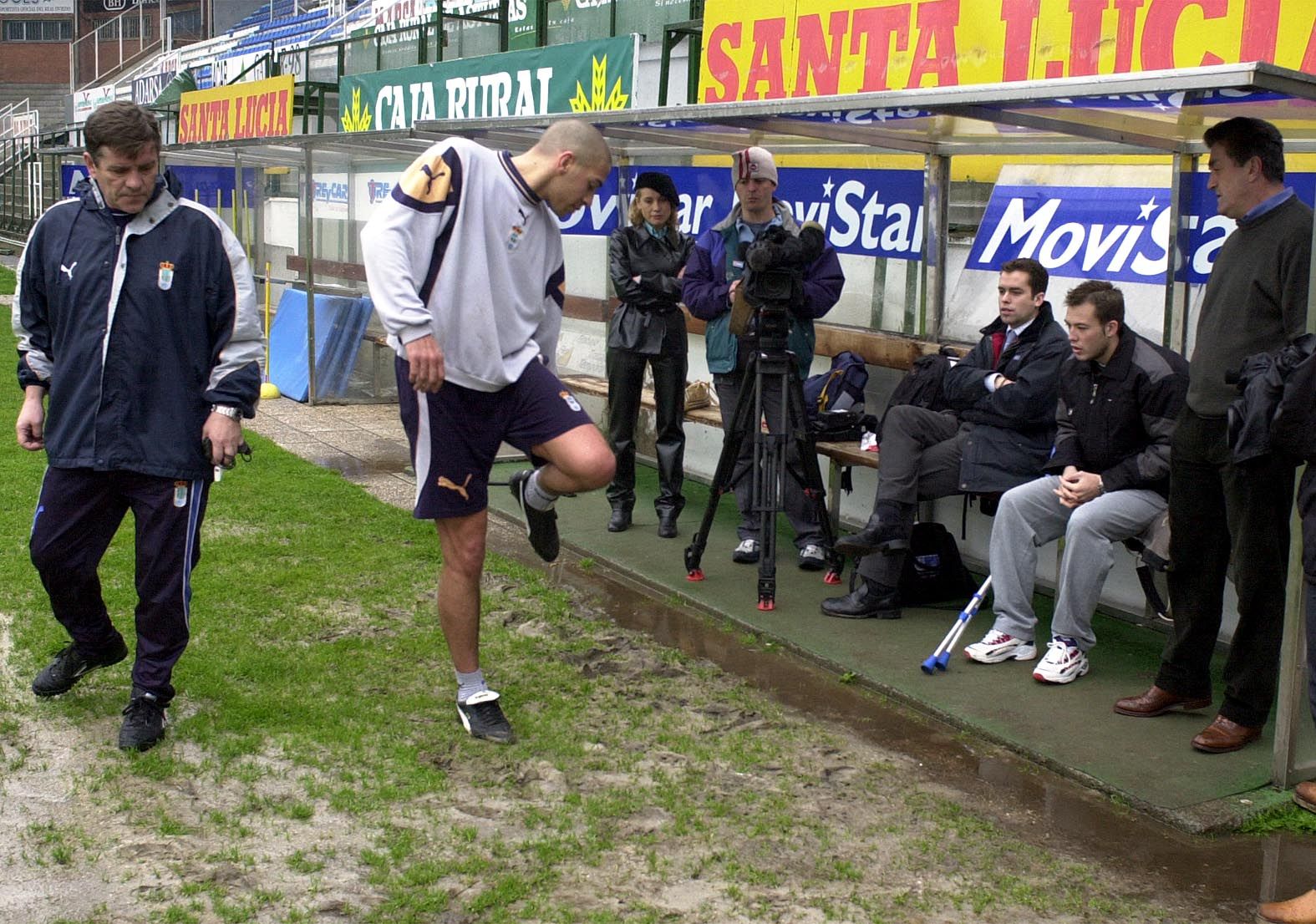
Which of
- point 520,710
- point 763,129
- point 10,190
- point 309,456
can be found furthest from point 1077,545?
point 10,190

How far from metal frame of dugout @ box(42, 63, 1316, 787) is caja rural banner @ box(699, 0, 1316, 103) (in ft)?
2.07

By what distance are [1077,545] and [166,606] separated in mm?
3018

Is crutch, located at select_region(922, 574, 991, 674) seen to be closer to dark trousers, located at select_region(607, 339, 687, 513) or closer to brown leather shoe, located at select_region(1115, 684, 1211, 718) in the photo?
brown leather shoe, located at select_region(1115, 684, 1211, 718)

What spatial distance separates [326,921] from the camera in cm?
327

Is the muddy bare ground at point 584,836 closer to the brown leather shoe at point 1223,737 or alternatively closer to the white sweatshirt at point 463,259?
the brown leather shoe at point 1223,737

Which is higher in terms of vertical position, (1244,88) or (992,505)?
(1244,88)

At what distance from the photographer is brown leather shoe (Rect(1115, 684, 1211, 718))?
4.80 meters

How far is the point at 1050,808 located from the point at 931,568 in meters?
2.02

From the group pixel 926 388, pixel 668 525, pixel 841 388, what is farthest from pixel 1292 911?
pixel 668 525

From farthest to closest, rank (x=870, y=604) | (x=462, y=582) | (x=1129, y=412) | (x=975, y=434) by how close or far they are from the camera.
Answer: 1. (x=870, y=604)
2. (x=975, y=434)
3. (x=1129, y=412)
4. (x=462, y=582)

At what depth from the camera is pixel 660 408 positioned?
7.14m

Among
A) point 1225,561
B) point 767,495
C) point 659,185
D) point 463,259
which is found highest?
point 659,185

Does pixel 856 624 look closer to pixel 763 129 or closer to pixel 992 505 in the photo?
pixel 992 505

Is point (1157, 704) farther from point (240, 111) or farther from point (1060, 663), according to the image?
point (240, 111)
